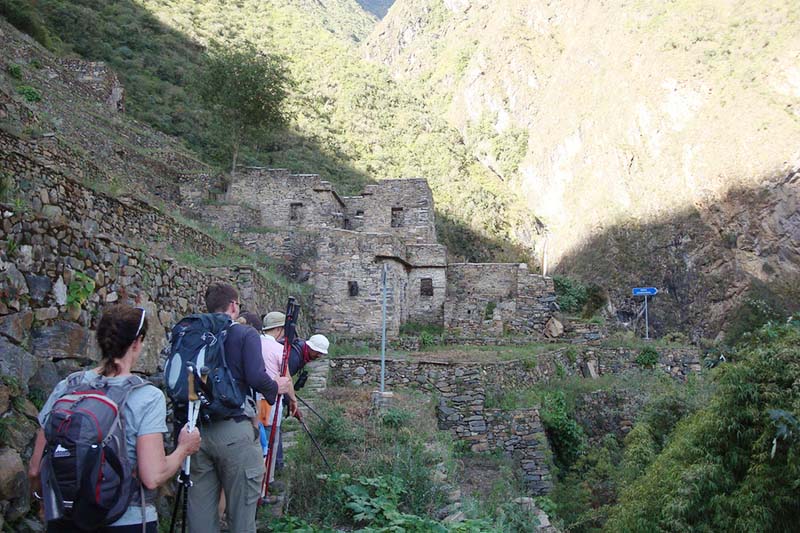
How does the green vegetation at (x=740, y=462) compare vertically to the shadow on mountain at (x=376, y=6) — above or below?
below

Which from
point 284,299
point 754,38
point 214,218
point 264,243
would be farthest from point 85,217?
point 754,38

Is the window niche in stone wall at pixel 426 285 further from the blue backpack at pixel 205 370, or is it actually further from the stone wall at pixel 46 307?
the blue backpack at pixel 205 370

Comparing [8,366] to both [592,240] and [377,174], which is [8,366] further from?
[592,240]

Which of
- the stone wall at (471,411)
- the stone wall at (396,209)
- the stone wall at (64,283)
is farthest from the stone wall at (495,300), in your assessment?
the stone wall at (64,283)

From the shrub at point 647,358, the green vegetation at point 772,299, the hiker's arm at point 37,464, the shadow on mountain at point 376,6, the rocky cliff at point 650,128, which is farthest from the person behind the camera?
the shadow on mountain at point 376,6

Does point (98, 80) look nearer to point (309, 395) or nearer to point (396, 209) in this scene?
point (396, 209)

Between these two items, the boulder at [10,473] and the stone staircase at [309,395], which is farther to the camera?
the stone staircase at [309,395]

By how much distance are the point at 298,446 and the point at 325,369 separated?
537 centimetres

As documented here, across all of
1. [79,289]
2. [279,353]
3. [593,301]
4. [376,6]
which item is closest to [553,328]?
[593,301]

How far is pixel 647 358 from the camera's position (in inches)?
639

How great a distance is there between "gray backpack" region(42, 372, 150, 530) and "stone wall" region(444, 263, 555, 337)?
1528cm

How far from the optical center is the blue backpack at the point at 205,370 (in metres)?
3.56

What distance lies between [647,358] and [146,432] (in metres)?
15.8

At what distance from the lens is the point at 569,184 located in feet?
170
